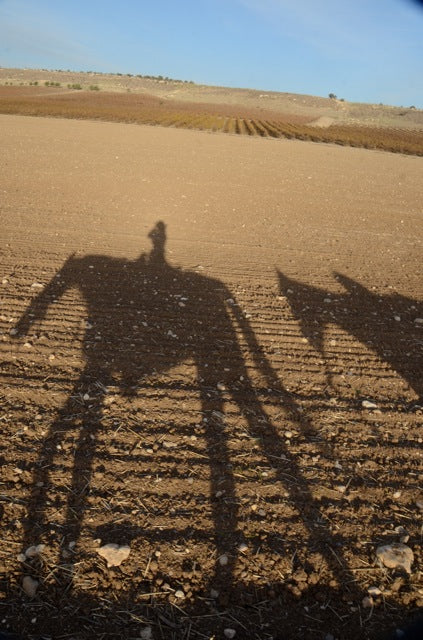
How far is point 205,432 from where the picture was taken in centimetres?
402

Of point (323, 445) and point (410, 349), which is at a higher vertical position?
point (410, 349)

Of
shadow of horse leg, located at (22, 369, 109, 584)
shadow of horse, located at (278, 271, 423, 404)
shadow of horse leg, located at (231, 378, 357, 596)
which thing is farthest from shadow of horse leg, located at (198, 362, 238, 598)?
shadow of horse, located at (278, 271, 423, 404)

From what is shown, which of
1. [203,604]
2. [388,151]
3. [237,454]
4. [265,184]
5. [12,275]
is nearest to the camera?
[203,604]

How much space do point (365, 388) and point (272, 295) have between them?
2.74 m

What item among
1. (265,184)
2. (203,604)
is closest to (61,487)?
(203,604)

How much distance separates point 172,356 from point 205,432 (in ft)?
4.56

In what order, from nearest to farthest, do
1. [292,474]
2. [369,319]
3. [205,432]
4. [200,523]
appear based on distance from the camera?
[200,523], [292,474], [205,432], [369,319]

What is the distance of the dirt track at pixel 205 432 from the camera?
2713 millimetres

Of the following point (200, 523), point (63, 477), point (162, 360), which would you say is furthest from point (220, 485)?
point (162, 360)

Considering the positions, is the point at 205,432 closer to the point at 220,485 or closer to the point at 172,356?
the point at 220,485

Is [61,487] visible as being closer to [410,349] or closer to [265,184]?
[410,349]

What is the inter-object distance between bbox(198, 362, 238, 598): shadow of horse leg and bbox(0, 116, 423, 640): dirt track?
15 mm

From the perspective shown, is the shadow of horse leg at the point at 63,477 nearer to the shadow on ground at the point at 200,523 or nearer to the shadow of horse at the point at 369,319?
the shadow on ground at the point at 200,523

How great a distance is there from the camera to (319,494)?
347 cm
